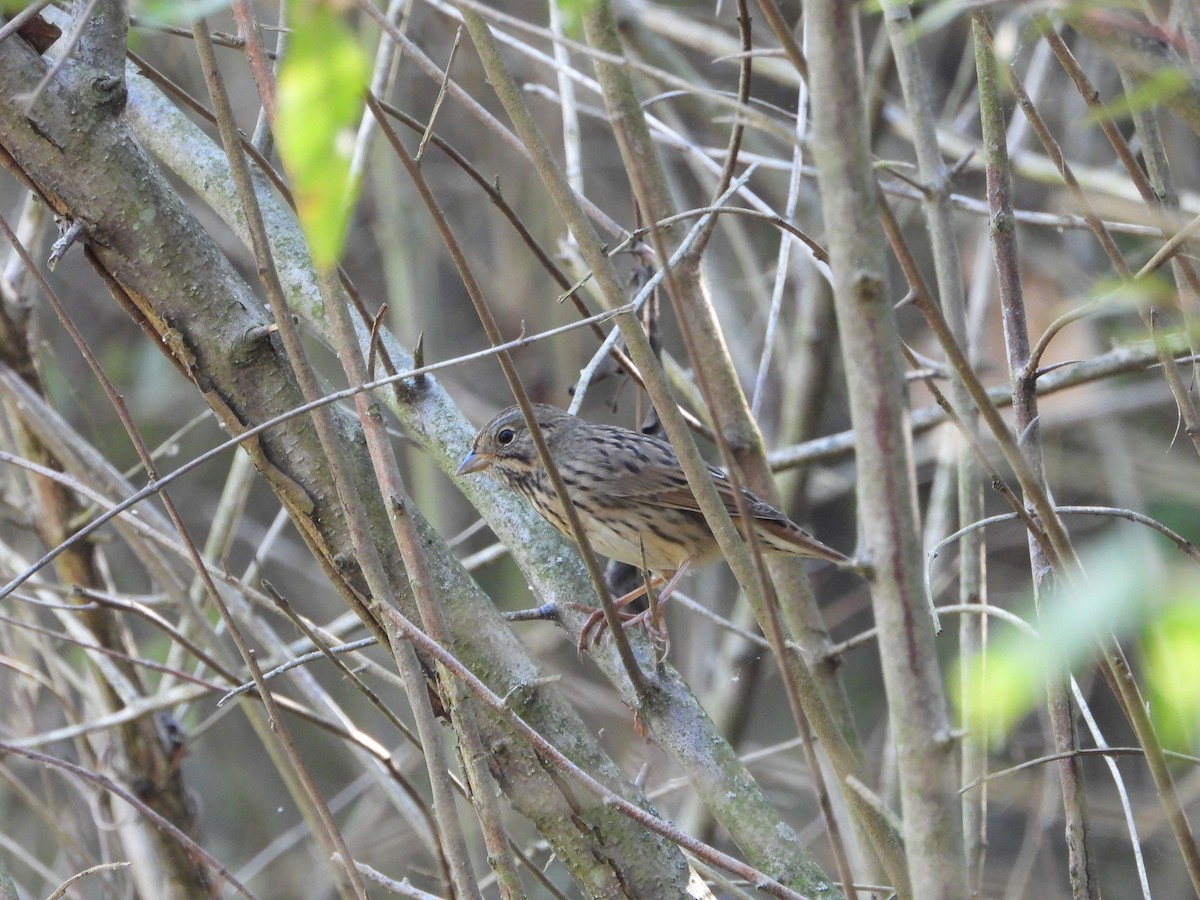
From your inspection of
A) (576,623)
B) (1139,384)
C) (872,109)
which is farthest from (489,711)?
(1139,384)

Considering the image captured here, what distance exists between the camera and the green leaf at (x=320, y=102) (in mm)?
995

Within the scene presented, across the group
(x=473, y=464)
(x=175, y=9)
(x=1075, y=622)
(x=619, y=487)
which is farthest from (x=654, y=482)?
(x=1075, y=622)

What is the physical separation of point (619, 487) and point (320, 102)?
376cm

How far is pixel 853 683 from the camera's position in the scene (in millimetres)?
9008

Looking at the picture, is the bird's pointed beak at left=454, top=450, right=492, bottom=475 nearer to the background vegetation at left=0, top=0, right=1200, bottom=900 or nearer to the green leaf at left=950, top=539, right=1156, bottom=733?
the background vegetation at left=0, top=0, right=1200, bottom=900

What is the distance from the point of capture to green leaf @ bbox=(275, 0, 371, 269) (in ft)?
3.26

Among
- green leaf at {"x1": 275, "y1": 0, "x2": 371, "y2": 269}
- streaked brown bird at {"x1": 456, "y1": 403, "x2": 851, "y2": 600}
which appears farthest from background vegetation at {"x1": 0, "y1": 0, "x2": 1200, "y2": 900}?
streaked brown bird at {"x1": 456, "y1": 403, "x2": 851, "y2": 600}

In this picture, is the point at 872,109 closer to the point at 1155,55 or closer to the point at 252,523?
the point at 1155,55

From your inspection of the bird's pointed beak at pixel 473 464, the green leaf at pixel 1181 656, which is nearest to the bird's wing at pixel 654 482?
the bird's pointed beak at pixel 473 464

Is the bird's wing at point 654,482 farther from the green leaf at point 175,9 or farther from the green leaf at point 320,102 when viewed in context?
the green leaf at point 320,102

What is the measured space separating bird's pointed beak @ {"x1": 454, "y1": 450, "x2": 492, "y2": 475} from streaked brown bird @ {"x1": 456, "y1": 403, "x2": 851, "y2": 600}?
2.83 ft

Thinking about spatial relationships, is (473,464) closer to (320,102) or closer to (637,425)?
(637,425)

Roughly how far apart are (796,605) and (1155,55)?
206 centimetres

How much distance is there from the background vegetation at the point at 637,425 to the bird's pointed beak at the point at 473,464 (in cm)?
5
